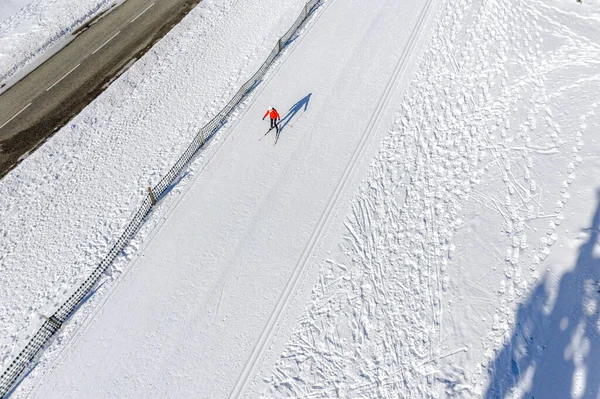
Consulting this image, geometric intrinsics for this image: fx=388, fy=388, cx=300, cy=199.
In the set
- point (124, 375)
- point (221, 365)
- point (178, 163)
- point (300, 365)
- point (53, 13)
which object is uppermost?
point (53, 13)

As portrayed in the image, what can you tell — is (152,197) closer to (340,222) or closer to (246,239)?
(246,239)

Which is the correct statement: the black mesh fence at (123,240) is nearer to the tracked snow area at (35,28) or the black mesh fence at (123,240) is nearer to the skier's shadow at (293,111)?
the skier's shadow at (293,111)

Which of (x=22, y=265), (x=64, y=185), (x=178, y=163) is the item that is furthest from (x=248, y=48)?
(x=22, y=265)

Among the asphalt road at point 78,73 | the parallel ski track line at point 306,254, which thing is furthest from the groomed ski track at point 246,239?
the asphalt road at point 78,73

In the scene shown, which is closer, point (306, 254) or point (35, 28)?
point (306, 254)

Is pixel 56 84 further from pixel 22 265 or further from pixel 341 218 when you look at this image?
pixel 341 218

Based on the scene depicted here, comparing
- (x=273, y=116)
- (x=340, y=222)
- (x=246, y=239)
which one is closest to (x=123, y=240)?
(x=246, y=239)

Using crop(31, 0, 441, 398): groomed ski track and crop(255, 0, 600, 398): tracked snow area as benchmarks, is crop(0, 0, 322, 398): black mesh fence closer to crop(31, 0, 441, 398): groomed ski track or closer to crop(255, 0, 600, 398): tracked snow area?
crop(31, 0, 441, 398): groomed ski track
